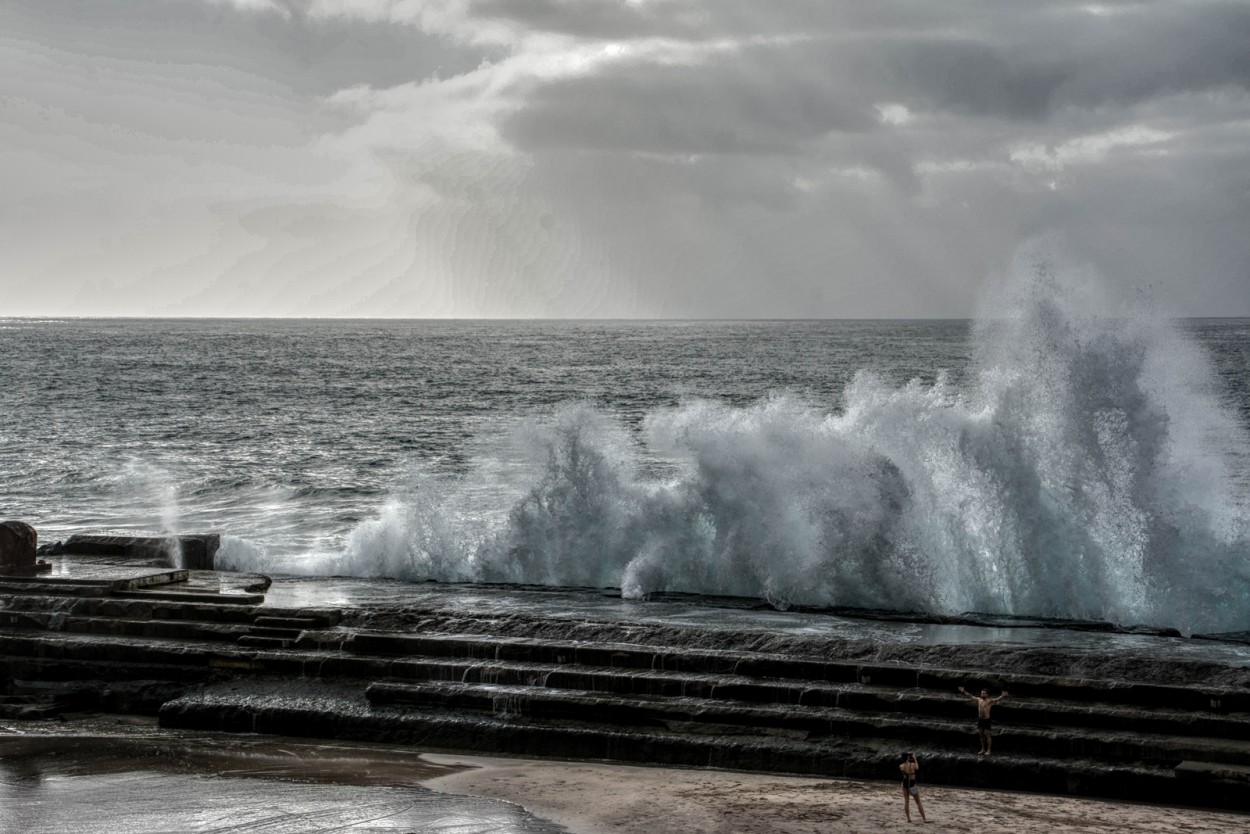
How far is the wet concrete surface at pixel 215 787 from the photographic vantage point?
1084 cm

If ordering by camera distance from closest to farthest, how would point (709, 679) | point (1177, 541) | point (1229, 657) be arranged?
point (709, 679) → point (1229, 657) → point (1177, 541)

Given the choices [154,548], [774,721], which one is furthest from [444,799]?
[154,548]

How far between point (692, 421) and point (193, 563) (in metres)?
8.14

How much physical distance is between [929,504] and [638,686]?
8.07 meters

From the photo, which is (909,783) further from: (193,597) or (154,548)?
(154,548)

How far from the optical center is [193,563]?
20.1 metres

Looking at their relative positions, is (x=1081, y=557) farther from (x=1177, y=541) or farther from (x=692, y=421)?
(x=692, y=421)

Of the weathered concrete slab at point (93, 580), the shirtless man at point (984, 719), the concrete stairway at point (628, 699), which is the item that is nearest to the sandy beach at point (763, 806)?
the concrete stairway at point (628, 699)

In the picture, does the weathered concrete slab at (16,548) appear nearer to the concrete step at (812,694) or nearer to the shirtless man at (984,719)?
the concrete step at (812,694)

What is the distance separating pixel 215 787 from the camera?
11914 mm

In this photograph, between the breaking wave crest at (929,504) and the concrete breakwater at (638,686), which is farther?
the breaking wave crest at (929,504)

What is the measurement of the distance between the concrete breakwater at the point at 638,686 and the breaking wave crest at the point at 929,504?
2.33 metres

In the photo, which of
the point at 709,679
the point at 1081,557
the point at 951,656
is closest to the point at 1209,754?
the point at 951,656

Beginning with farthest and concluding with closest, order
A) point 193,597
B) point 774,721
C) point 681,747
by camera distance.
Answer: point 193,597, point 774,721, point 681,747
